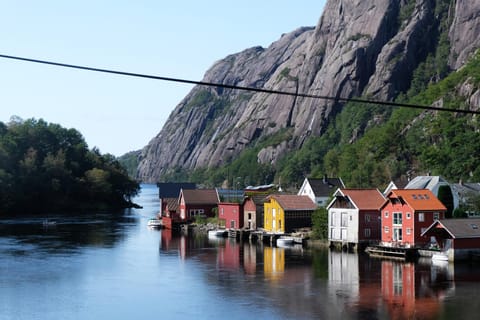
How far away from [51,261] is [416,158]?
98.0m

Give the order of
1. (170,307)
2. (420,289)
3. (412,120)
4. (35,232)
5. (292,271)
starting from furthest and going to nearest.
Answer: (412,120) → (35,232) → (292,271) → (420,289) → (170,307)

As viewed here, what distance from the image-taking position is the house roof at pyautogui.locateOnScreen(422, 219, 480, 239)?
2756 inches

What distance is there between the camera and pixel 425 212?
75.8 m

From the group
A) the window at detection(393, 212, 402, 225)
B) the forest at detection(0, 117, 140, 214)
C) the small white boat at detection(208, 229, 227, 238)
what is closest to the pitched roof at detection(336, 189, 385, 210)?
the window at detection(393, 212, 402, 225)

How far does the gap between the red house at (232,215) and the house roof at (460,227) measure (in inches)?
1617

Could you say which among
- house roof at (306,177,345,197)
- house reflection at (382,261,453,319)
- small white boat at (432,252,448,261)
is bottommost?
house reflection at (382,261,453,319)

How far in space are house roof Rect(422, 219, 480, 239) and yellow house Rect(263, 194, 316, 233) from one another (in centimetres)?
2818

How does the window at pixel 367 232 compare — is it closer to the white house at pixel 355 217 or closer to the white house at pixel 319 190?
the white house at pixel 355 217

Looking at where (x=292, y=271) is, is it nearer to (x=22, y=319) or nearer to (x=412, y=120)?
(x=22, y=319)

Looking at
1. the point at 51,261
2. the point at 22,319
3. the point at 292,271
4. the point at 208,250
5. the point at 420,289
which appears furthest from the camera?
the point at 208,250

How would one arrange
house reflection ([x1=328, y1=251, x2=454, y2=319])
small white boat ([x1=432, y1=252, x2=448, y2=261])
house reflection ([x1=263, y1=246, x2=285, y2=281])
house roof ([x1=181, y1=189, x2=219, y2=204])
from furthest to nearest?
house roof ([x1=181, y1=189, x2=219, y2=204]) < small white boat ([x1=432, y1=252, x2=448, y2=261]) < house reflection ([x1=263, y1=246, x2=285, y2=281]) < house reflection ([x1=328, y1=251, x2=454, y2=319])

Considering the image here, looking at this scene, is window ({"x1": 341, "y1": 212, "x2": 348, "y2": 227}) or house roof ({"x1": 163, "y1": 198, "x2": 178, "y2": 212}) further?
house roof ({"x1": 163, "y1": 198, "x2": 178, "y2": 212})

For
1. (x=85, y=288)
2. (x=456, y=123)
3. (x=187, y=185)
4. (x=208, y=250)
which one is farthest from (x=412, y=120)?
(x=85, y=288)

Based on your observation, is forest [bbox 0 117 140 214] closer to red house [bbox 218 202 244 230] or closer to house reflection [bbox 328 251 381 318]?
red house [bbox 218 202 244 230]
